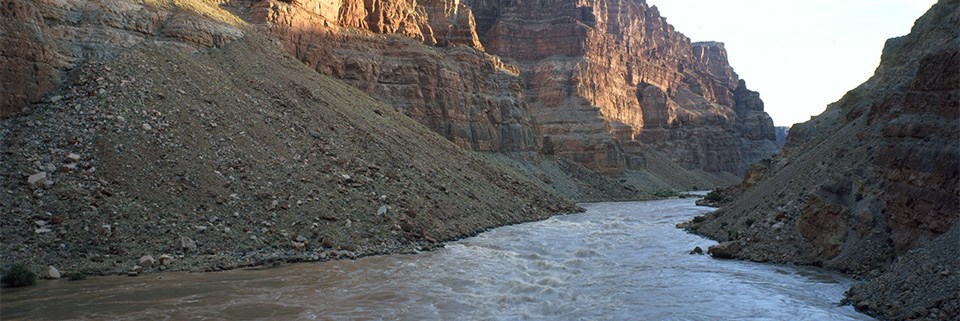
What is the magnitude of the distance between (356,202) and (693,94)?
17037cm

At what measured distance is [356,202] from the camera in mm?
23984

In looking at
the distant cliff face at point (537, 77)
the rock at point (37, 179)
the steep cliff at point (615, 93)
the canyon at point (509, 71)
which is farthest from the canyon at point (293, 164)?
the steep cliff at point (615, 93)

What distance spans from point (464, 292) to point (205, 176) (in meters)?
11.1

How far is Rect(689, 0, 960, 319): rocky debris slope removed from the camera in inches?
505

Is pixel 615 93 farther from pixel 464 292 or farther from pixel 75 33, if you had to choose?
pixel 464 292

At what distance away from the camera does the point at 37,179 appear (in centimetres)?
1705

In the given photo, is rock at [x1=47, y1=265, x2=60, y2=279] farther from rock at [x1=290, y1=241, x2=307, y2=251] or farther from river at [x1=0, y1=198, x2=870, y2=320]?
rock at [x1=290, y1=241, x2=307, y2=251]

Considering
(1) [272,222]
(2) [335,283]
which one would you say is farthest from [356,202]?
(2) [335,283]

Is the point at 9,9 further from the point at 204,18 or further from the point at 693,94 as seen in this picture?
the point at 693,94

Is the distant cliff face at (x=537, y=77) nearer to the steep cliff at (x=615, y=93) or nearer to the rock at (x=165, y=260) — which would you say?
the steep cliff at (x=615, y=93)

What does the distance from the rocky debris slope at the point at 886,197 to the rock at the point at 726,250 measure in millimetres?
196

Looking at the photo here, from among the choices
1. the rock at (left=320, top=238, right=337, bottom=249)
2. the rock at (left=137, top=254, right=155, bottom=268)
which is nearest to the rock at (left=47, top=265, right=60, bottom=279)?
the rock at (left=137, top=254, right=155, bottom=268)

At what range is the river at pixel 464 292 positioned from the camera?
12.5 m

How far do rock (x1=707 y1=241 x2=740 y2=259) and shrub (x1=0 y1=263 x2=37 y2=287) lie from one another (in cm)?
1971
